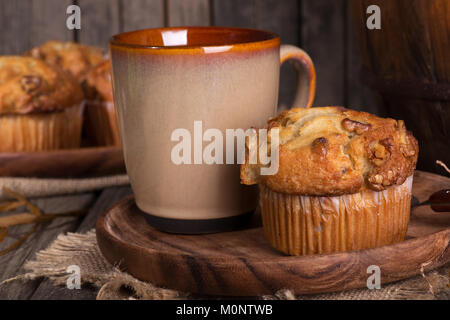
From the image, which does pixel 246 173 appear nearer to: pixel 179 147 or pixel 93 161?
pixel 179 147

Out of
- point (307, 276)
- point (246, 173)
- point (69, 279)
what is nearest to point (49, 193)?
point (69, 279)

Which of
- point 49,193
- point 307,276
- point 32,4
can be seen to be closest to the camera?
point 307,276

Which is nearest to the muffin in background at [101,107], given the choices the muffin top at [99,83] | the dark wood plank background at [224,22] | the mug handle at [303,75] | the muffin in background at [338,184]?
the muffin top at [99,83]

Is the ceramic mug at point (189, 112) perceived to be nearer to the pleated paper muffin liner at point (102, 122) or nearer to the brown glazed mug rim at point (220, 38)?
the brown glazed mug rim at point (220, 38)

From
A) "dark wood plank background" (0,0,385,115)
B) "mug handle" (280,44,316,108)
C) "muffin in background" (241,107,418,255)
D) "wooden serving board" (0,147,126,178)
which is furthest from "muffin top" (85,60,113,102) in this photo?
"muffin in background" (241,107,418,255)

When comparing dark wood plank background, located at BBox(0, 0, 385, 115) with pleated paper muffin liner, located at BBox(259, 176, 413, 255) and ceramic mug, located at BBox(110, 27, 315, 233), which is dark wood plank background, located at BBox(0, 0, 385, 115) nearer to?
ceramic mug, located at BBox(110, 27, 315, 233)
